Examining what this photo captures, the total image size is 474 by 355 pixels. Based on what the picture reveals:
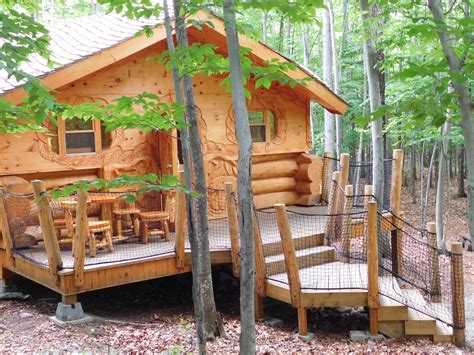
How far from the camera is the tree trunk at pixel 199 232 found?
5598 mm

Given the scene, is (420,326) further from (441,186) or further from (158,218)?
(441,186)

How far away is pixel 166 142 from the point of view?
1010 cm

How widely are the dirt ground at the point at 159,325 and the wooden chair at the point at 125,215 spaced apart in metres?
1.12

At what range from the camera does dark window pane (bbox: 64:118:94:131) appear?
31.0 ft

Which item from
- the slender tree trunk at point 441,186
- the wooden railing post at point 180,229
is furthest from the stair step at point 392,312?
the slender tree trunk at point 441,186

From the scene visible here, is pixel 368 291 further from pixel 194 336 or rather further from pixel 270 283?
pixel 194 336

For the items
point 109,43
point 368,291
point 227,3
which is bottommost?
point 368,291

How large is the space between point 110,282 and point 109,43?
3.93 metres

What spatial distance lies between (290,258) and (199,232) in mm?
1398

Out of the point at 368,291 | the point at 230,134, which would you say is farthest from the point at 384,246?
the point at 230,134

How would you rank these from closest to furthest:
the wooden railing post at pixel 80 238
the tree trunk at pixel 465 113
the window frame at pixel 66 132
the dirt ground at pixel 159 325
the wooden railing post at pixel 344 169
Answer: the tree trunk at pixel 465 113 → the dirt ground at pixel 159 325 → the wooden railing post at pixel 80 238 → the window frame at pixel 66 132 → the wooden railing post at pixel 344 169

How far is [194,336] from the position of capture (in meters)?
7.05

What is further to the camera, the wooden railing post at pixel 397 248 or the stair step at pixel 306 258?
the wooden railing post at pixel 397 248

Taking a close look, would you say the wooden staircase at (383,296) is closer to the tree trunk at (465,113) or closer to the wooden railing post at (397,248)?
the wooden railing post at (397,248)
